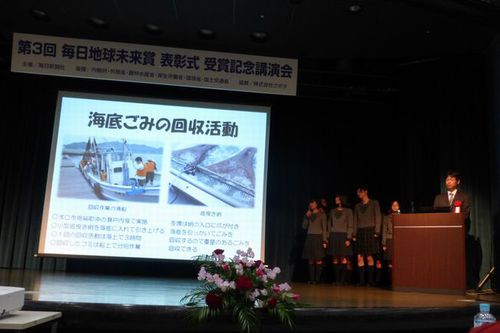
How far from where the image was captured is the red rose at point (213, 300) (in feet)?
8.38

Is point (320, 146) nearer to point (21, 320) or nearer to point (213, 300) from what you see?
point (213, 300)

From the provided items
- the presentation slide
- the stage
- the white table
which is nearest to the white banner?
the presentation slide

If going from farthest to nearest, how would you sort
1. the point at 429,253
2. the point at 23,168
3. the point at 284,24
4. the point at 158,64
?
the point at 23,168, the point at 158,64, the point at 284,24, the point at 429,253

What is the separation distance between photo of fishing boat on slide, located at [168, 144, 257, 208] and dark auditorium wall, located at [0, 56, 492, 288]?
37.7 inches

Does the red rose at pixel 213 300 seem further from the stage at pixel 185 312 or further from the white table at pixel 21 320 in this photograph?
the white table at pixel 21 320

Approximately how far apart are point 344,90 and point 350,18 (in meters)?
2.10

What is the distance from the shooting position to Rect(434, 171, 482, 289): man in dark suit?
4.76 m

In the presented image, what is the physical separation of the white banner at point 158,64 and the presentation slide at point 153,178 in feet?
2.26

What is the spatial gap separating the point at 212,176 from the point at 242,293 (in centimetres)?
354

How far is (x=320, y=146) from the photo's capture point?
7.21 meters

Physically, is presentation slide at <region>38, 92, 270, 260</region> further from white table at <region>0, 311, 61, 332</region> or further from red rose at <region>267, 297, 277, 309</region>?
white table at <region>0, 311, 61, 332</region>

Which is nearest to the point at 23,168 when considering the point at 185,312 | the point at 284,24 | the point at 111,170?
the point at 111,170

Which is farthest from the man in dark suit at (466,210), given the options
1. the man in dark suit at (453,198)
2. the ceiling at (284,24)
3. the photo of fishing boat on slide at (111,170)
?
the photo of fishing boat on slide at (111,170)

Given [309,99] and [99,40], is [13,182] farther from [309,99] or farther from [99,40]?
[309,99]
